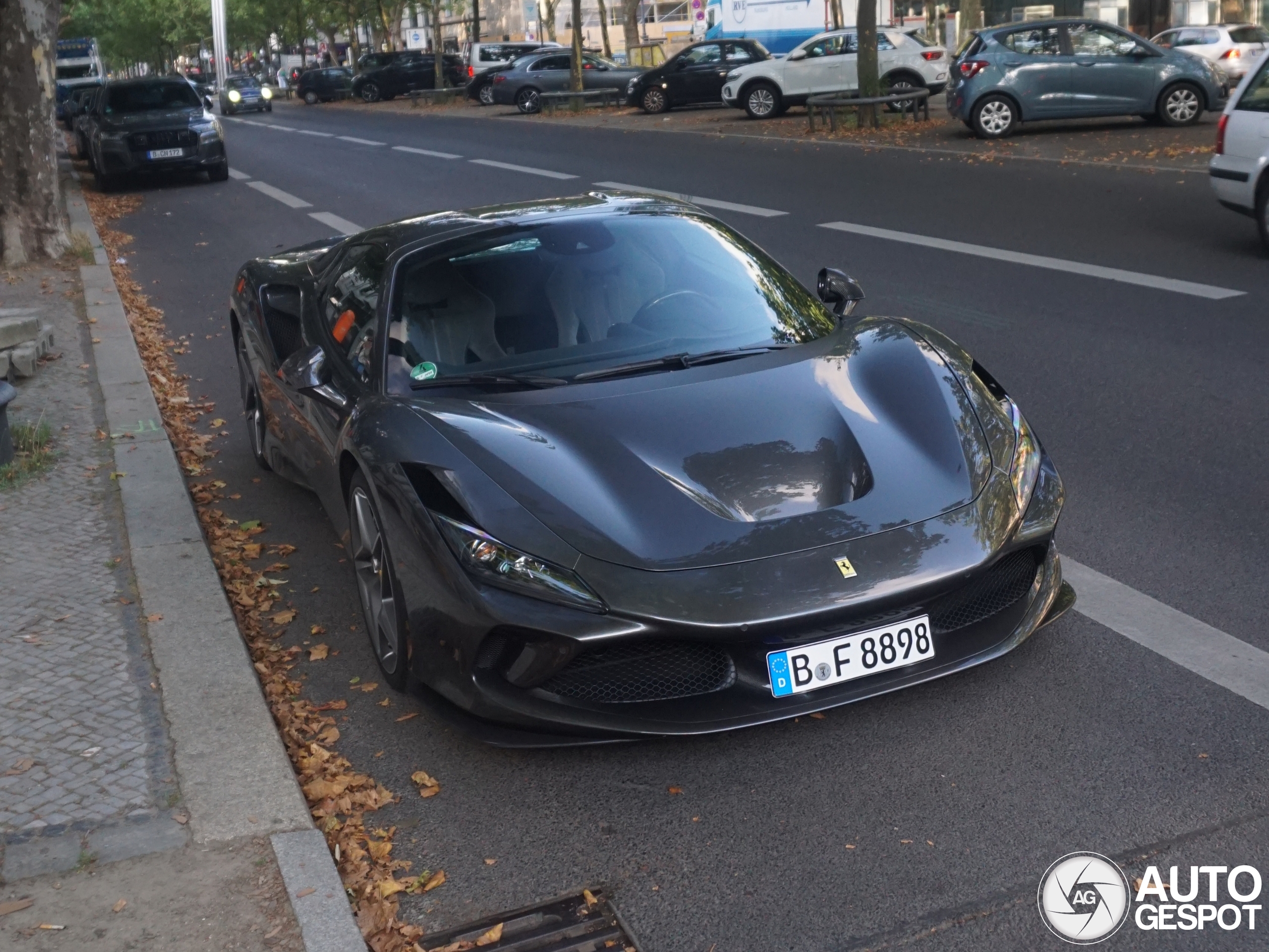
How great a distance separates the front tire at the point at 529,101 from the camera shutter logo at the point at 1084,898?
1421 inches

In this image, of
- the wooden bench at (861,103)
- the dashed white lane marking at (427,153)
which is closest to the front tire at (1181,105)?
the wooden bench at (861,103)

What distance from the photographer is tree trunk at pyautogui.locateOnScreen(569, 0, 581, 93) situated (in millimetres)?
37188

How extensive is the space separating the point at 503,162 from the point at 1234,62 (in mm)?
15948

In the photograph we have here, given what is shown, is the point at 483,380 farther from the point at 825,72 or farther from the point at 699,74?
the point at 699,74

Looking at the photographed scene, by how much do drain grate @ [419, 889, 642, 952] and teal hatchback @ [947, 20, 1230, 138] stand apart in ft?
64.3

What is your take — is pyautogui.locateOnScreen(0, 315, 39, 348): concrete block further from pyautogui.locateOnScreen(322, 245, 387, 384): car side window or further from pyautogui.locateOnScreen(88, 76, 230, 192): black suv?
pyautogui.locateOnScreen(88, 76, 230, 192): black suv

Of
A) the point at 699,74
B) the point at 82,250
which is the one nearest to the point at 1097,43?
the point at 699,74

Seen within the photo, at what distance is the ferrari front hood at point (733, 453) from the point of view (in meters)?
3.64

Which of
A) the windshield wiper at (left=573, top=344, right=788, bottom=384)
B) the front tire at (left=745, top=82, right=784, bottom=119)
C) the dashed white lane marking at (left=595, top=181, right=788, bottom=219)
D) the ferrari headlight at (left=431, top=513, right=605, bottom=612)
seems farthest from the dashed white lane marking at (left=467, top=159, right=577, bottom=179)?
the ferrari headlight at (left=431, top=513, right=605, bottom=612)

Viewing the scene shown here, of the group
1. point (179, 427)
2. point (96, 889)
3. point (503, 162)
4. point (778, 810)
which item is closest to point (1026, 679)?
point (778, 810)

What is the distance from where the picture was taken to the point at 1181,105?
2103 cm

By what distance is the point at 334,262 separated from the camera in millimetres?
5785

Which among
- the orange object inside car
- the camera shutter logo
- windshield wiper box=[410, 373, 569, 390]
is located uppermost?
the orange object inside car

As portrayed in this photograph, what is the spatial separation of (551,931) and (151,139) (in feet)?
70.0
